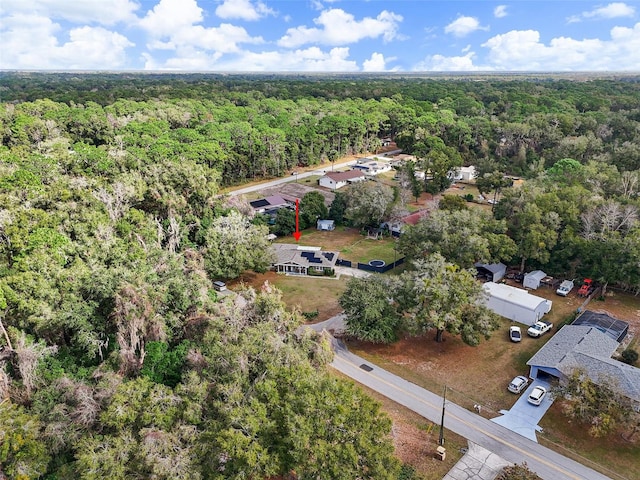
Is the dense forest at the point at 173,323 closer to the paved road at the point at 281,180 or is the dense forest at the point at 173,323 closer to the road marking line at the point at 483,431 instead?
the road marking line at the point at 483,431

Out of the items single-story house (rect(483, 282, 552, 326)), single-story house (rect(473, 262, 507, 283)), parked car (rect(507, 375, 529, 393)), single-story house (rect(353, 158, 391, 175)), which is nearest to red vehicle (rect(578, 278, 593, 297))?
single-story house (rect(483, 282, 552, 326))

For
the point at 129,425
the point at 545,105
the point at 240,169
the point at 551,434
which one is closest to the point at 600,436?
the point at 551,434

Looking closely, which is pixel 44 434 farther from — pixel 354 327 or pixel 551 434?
pixel 551 434

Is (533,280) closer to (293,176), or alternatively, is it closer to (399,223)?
(399,223)

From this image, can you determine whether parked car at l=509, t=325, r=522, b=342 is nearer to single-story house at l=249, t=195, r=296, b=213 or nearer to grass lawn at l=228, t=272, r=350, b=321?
grass lawn at l=228, t=272, r=350, b=321

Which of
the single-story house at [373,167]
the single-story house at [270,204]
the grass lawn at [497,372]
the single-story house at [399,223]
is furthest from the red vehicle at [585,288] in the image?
the single-story house at [373,167]

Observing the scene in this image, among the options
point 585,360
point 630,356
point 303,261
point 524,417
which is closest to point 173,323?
point 303,261
